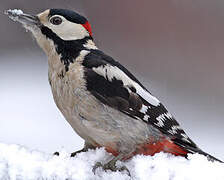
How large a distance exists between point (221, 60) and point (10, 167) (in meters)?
3.98

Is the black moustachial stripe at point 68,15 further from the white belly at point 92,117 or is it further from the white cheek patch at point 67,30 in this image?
the white belly at point 92,117

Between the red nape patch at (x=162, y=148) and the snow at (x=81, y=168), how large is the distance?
0.98ft

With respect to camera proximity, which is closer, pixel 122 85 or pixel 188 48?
pixel 122 85

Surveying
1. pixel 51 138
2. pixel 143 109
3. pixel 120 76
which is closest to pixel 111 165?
pixel 143 109

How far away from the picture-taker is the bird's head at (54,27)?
257 cm

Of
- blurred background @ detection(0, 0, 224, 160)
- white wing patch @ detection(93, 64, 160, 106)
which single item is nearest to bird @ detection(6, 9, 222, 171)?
white wing patch @ detection(93, 64, 160, 106)

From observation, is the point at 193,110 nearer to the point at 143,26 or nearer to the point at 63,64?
the point at 143,26

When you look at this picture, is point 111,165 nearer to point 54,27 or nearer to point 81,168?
point 81,168

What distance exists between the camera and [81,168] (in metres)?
2.16

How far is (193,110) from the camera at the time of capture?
5.67 m

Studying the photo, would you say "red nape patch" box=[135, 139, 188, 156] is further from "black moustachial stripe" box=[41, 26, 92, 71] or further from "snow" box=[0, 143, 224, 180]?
"black moustachial stripe" box=[41, 26, 92, 71]

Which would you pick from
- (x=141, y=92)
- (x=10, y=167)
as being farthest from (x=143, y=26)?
(x=10, y=167)

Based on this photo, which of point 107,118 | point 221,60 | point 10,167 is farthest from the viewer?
point 221,60

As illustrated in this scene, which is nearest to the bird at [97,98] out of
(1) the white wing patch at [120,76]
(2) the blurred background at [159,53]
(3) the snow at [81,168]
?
(1) the white wing patch at [120,76]
